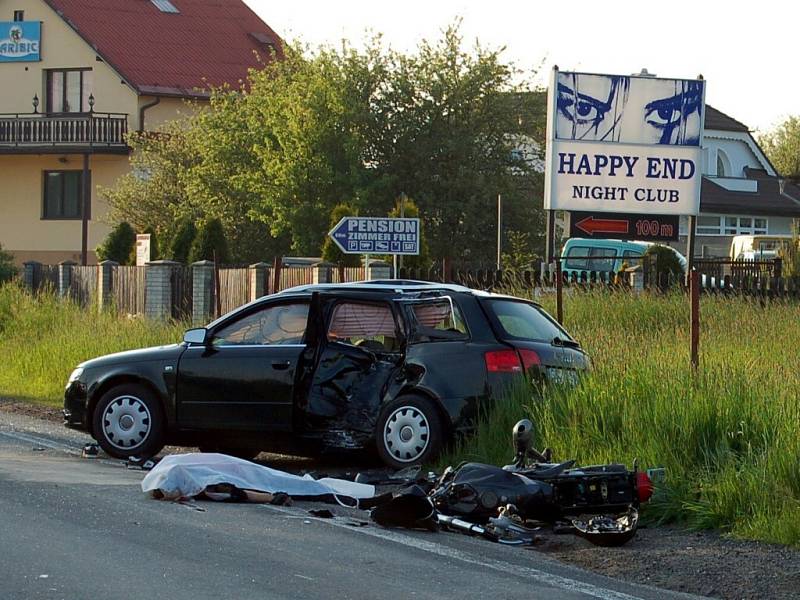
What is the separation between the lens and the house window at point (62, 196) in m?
54.0

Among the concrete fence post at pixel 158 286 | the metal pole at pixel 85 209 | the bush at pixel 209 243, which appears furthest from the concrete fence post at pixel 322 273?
the metal pole at pixel 85 209

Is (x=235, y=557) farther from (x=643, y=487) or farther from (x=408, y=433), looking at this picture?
(x=408, y=433)

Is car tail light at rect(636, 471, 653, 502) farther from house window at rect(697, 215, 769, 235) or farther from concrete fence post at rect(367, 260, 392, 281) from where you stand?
house window at rect(697, 215, 769, 235)

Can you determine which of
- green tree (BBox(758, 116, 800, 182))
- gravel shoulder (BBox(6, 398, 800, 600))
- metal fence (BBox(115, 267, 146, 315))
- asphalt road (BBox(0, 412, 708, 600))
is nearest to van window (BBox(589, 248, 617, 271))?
metal fence (BBox(115, 267, 146, 315))

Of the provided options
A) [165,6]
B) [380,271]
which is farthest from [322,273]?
[165,6]

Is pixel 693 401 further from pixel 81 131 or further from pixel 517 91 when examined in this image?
pixel 81 131

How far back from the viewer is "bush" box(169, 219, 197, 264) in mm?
36562

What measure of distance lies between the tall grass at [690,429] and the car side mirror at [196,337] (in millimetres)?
2561

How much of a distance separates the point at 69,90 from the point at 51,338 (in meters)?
30.3

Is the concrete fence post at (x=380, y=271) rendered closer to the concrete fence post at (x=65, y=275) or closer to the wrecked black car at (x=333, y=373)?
the wrecked black car at (x=333, y=373)

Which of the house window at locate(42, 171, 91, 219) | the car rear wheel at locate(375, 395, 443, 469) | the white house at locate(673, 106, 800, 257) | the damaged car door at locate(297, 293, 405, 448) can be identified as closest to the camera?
the car rear wheel at locate(375, 395, 443, 469)

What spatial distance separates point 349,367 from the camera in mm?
12844

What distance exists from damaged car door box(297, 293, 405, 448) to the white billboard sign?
41.7ft

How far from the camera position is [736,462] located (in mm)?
10484
